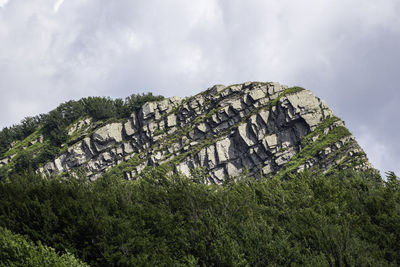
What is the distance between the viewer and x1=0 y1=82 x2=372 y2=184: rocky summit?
133125 mm

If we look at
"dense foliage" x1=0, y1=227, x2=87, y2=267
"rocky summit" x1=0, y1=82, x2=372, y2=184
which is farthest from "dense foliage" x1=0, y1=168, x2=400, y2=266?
"rocky summit" x1=0, y1=82, x2=372, y2=184

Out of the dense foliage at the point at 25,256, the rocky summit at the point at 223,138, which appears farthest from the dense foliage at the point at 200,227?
the rocky summit at the point at 223,138

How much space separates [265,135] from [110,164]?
82627 millimetres

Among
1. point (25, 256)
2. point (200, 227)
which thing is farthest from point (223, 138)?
point (25, 256)

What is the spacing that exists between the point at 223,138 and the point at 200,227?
114m

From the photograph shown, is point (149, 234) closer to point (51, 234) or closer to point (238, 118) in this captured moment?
point (51, 234)

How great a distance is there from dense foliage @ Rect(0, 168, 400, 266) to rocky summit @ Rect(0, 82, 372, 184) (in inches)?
2895

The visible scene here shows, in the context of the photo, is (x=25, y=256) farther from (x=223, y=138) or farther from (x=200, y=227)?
(x=223, y=138)

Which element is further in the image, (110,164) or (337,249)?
(110,164)

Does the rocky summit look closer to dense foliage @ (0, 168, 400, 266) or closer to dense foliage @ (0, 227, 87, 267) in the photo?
dense foliage @ (0, 168, 400, 266)

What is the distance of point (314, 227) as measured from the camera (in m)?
39.2

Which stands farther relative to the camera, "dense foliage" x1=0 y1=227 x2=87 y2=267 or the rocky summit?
the rocky summit

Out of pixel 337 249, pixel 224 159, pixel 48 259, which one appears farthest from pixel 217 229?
pixel 224 159

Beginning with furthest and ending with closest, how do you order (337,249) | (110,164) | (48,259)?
1. (110,164)
2. (337,249)
3. (48,259)
